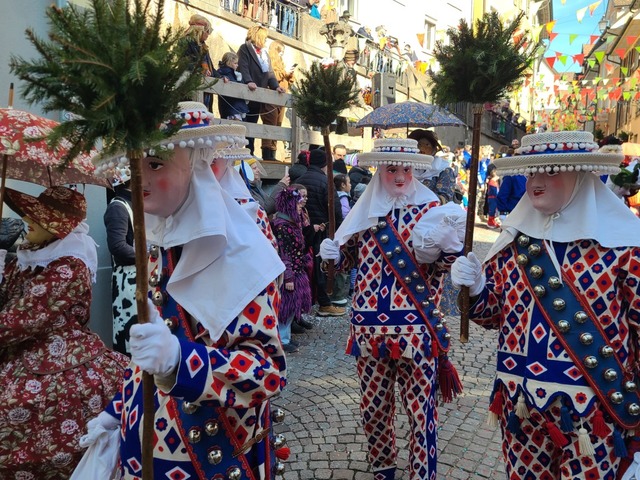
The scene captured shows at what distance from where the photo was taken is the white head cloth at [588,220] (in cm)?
224

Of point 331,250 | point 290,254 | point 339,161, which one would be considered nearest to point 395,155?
point 331,250

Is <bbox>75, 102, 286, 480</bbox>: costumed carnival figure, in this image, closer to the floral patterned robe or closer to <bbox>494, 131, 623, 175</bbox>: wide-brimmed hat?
the floral patterned robe

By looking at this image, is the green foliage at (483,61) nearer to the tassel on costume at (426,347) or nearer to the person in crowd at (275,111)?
the tassel on costume at (426,347)

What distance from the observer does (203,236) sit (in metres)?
1.69

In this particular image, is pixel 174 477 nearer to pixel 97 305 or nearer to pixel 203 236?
pixel 203 236

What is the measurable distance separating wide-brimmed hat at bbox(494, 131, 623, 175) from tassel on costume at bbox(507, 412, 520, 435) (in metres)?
1.06

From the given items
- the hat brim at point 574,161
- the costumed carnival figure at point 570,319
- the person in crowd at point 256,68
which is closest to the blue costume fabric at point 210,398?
the costumed carnival figure at point 570,319

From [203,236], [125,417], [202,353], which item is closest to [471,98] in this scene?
→ [203,236]

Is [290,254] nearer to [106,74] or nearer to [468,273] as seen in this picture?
[468,273]

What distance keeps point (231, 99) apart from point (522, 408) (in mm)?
6880

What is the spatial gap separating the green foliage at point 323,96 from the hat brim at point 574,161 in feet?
7.35

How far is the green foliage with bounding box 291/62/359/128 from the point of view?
4355mm

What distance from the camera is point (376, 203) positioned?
3.51 meters

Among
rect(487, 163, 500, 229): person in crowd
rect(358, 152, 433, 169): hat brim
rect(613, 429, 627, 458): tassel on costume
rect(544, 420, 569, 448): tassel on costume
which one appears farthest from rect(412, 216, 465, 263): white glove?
rect(487, 163, 500, 229): person in crowd
